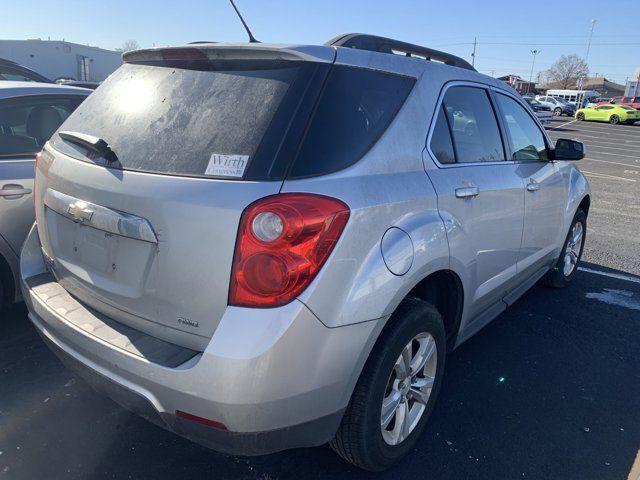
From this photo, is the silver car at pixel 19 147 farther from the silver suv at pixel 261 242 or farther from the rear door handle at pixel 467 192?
the rear door handle at pixel 467 192

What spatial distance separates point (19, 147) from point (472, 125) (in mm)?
2965

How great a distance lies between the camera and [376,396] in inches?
84.5

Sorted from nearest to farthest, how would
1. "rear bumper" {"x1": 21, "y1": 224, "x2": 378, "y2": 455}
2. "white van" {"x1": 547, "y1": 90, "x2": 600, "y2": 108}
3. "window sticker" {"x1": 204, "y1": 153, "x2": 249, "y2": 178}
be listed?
1. "rear bumper" {"x1": 21, "y1": 224, "x2": 378, "y2": 455}
2. "window sticker" {"x1": 204, "y1": 153, "x2": 249, "y2": 178}
3. "white van" {"x1": 547, "y1": 90, "x2": 600, "y2": 108}

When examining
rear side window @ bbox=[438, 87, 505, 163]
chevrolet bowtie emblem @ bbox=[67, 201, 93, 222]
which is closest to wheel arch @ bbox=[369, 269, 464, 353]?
rear side window @ bbox=[438, 87, 505, 163]

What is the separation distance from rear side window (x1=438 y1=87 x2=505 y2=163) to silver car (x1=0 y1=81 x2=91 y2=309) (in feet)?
8.36

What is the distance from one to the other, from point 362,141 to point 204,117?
0.64m

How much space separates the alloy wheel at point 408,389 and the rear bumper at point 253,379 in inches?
16.2

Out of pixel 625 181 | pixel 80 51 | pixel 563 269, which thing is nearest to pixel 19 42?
pixel 80 51

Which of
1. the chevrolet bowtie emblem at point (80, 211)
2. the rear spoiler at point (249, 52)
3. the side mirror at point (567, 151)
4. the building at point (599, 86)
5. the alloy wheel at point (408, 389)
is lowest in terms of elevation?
the building at point (599, 86)

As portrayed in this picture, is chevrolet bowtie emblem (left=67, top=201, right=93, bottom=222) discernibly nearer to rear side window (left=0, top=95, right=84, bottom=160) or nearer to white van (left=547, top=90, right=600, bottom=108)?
rear side window (left=0, top=95, right=84, bottom=160)

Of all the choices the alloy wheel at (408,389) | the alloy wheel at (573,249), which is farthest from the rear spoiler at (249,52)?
the alloy wheel at (573,249)

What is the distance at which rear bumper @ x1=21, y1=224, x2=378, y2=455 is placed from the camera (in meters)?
1.75

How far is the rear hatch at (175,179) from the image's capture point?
1.84 meters

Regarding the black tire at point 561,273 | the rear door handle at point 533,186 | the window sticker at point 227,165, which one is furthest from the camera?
the black tire at point 561,273
